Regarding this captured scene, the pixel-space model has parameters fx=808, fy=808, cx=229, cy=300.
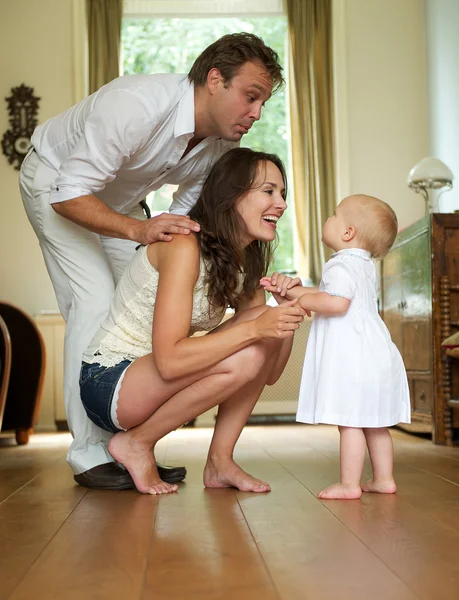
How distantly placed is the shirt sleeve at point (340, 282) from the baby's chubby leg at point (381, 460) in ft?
1.19

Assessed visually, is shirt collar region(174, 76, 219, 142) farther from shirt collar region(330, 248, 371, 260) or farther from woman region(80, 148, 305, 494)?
shirt collar region(330, 248, 371, 260)

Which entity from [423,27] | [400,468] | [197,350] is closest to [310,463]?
[400,468]

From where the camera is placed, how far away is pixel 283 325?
75.6 inches

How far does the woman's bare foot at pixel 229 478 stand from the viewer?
2.11m

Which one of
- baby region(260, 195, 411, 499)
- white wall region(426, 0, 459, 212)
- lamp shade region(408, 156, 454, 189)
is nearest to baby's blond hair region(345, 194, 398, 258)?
baby region(260, 195, 411, 499)

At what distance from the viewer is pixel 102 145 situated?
217 cm

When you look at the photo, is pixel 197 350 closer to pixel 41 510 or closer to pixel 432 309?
pixel 41 510

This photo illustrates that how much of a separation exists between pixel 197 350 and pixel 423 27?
4456mm

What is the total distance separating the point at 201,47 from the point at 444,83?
1.76m

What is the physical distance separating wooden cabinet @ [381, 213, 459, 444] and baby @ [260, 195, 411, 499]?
1394mm

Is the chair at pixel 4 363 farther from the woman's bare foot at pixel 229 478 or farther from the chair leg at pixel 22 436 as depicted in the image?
the woman's bare foot at pixel 229 478

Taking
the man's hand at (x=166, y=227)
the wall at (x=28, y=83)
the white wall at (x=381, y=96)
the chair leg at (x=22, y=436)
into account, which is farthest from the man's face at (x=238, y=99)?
the wall at (x=28, y=83)

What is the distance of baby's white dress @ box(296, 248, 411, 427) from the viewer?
200cm

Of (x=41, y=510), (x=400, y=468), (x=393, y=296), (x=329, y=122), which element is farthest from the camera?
(x=329, y=122)
